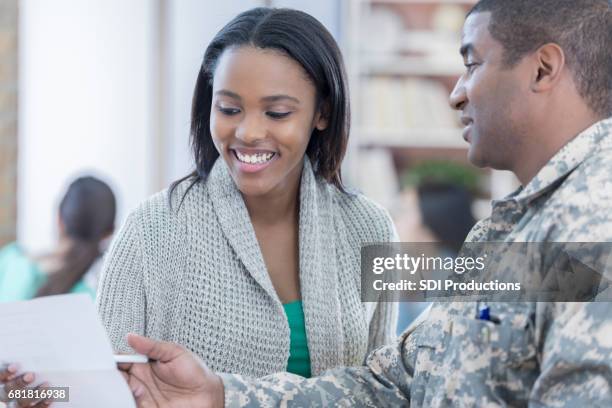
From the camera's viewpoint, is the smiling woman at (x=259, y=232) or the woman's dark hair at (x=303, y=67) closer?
the smiling woman at (x=259, y=232)

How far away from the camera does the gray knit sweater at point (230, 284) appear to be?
191cm

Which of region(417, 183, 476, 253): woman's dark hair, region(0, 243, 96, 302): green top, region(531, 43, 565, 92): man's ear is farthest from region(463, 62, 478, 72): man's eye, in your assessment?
region(0, 243, 96, 302): green top

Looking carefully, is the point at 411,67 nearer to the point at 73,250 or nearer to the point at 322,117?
the point at 73,250

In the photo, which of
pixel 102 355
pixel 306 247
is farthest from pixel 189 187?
pixel 102 355

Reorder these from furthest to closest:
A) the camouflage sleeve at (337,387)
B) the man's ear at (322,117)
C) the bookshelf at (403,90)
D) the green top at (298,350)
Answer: the bookshelf at (403,90) < the man's ear at (322,117) < the green top at (298,350) < the camouflage sleeve at (337,387)

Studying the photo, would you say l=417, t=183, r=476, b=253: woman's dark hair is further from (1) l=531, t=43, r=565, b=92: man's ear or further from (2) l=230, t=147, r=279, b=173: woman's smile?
(1) l=531, t=43, r=565, b=92: man's ear

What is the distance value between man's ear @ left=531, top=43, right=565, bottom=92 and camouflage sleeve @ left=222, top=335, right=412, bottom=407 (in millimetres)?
580

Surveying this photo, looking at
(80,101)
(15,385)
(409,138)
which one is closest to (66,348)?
(15,385)

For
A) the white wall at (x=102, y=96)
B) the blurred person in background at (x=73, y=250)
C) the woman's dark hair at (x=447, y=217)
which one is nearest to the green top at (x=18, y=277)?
the blurred person in background at (x=73, y=250)

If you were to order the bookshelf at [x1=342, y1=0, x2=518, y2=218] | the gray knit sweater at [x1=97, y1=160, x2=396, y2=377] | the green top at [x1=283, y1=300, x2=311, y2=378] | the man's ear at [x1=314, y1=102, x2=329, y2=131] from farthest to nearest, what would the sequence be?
the bookshelf at [x1=342, y1=0, x2=518, y2=218]
the man's ear at [x1=314, y1=102, x2=329, y2=131]
the green top at [x1=283, y1=300, x2=311, y2=378]
the gray knit sweater at [x1=97, y1=160, x2=396, y2=377]

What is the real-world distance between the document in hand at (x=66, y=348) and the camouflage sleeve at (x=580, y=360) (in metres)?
0.66

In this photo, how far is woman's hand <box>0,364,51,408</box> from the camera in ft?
5.10

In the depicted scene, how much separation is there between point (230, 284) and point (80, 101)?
325 cm

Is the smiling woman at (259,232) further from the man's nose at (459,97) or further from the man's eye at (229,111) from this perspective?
the man's nose at (459,97)
